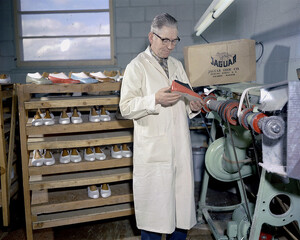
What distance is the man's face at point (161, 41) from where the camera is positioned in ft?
6.08

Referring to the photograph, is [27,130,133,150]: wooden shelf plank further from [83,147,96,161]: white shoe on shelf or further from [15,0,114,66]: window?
[15,0,114,66]: window

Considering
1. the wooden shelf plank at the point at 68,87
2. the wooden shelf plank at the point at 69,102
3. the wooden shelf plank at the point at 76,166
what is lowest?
the wooden shelf plank at the point at 76,166

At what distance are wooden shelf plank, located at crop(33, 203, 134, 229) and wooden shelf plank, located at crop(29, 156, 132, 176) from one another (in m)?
0.41

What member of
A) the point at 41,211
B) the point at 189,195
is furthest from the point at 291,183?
the point at 41,211

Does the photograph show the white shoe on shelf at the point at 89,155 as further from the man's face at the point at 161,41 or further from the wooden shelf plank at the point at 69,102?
the man's face at the point at 161,41

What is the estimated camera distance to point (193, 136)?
436cm

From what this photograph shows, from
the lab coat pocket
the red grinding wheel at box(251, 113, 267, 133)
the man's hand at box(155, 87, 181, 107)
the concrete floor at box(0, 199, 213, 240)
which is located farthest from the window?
the red grinding wheel at box(251, 113, 267, 133)

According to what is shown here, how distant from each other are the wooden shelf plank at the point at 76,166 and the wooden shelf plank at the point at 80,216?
41 cm

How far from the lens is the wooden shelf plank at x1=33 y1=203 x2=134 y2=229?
101 inches

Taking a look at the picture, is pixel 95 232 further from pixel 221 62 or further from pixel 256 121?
pixel 256 121

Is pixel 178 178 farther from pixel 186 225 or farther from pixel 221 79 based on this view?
pixel 221 79

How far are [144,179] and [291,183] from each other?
87 centimetres

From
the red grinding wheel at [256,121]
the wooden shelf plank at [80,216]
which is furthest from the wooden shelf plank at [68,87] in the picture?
the red grinding wheel at [256,121]

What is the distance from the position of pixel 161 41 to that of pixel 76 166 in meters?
1.30
